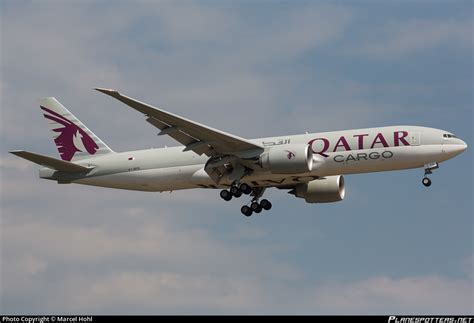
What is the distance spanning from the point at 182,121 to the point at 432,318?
18272 millimetres

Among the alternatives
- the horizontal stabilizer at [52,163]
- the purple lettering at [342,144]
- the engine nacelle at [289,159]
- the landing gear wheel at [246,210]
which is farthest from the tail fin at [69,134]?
the purple lettering at [342,144]

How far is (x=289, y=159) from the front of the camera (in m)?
51.3

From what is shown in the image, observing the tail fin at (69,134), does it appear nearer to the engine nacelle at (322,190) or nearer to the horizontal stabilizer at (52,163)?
the horizontal stabilizer at (52,163)

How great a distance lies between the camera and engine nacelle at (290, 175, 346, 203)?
57156mm

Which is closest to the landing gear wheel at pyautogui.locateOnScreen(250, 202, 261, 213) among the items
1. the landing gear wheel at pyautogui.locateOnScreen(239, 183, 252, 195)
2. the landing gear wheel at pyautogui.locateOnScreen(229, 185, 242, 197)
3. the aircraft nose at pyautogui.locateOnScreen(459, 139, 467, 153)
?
the landing gear wheel at pyautogui.locateOnScreen(239, 183, 252, 195)

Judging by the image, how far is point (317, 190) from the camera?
5722 centimetres

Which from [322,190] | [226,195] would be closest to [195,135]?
[226,195]

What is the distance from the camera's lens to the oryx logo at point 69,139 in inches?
2323

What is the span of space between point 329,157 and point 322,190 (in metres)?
5.57

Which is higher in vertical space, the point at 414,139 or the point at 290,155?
the point at 414,139

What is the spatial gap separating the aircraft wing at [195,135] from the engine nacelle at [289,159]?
97 cm

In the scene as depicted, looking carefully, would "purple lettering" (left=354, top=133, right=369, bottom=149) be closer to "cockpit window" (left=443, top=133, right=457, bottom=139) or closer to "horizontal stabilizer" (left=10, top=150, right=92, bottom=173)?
"cockpit window" (left=443, top=133, right=457, bottom=139)

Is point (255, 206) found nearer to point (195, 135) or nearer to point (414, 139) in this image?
point (195, 135)

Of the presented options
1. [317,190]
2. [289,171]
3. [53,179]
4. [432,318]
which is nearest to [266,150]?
[289,171]
